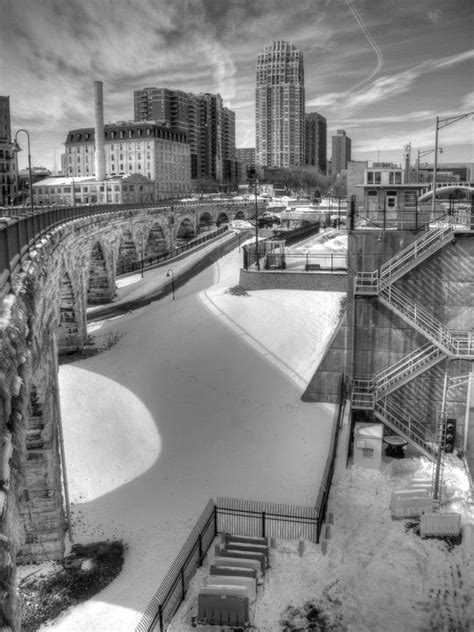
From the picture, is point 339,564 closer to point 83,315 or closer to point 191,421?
point 191,421

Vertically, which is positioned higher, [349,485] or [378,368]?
[378,368]

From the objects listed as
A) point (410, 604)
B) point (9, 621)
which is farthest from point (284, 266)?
point (9, 621)

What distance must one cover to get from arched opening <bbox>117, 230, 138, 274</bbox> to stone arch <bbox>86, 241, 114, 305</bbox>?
39.6ft

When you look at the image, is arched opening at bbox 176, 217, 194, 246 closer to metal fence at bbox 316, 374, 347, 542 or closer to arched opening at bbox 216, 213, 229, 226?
arched opening at bbox 216, 213, 229, 226

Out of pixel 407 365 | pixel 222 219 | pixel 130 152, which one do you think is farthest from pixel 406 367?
pixel 130 152

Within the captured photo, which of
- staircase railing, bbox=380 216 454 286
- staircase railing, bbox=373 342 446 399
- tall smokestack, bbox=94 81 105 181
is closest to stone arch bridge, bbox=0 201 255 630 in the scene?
staircase railing, bbox=380 216 454 286

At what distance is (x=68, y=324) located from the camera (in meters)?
35.1

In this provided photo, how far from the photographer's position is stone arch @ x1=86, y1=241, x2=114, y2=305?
49156 millimetres

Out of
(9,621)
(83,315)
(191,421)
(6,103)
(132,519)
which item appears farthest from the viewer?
(6,103)

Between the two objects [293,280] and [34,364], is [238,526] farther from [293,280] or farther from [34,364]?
[293,280]

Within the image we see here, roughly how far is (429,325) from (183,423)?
11.4 metres

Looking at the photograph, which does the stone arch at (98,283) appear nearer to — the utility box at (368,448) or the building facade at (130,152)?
the utility box at (368,448)

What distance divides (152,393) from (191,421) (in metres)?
2.84

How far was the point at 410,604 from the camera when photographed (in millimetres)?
16406
